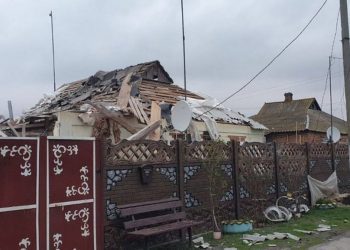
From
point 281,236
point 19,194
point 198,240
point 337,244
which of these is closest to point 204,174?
point 198,240

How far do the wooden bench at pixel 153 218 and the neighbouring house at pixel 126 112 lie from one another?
7.67 ft

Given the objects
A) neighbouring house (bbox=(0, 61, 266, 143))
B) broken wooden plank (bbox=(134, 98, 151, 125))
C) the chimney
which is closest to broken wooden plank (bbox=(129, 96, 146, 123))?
neighbouring house (bbox=(0, 61, 266, 143))

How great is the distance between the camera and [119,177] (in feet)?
26.4

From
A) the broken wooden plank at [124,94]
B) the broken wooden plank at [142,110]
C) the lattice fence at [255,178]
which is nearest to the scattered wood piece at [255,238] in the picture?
the lattice fence at [255,178]

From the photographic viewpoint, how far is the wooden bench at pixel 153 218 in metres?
7.74

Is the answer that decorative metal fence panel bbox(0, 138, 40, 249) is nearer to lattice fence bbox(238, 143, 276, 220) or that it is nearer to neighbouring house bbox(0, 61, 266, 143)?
neighbouring house bbox(0, 61, 266, 143)

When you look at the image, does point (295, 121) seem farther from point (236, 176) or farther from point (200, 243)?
point (200, 243)

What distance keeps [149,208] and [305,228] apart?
14.3ft

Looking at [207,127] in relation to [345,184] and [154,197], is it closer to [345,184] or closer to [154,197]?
[345,184]

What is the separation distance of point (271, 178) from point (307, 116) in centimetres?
2817

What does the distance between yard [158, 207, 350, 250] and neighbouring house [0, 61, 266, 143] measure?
318cm

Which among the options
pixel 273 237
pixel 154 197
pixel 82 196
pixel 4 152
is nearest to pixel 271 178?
pixel 273 237

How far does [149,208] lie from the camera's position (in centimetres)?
823

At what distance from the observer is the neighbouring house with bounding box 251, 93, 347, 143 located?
121 ft
